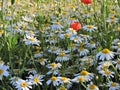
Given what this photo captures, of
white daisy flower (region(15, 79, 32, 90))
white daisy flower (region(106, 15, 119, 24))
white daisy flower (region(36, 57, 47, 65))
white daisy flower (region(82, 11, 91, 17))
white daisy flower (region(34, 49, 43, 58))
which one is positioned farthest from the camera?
white daisy flower (region(82, 11, 91, 17))

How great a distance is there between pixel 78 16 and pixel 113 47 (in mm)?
999

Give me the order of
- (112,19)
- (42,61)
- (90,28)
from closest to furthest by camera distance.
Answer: (42,61)
(90,28)
(112,19)

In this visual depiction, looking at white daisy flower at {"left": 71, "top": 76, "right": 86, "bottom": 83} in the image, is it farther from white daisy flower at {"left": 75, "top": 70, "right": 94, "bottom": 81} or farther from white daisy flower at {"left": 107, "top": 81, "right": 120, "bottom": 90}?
white daisy flower at {"left": 107, "top": 81, "right": 120, "bottom": 90}

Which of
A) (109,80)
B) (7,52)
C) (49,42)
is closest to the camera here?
(109,80)

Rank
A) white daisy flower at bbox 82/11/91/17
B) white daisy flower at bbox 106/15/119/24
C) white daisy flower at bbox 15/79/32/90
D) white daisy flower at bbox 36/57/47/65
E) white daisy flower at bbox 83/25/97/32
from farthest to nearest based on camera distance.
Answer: white daisy flower at bbox 82/11/91/17
white daisy flower at bbox 106/15/119/24
white daisy flower at bbox 83/25/97/32
white daisy flower at bbox 36/57/47/65
white daisy flower at bbox 15/79/32/90

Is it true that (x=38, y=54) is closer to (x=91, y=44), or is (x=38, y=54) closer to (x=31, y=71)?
(x=31, y=71)

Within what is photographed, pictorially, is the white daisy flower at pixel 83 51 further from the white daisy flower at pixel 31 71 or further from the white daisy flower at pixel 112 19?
the white daisy flower at pixel 112 19

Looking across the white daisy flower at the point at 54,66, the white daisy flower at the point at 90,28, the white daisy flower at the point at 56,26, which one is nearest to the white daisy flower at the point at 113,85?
the white daisy flower at the point at 54,66

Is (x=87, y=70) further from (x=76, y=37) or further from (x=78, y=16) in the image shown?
(x=78, y=16)

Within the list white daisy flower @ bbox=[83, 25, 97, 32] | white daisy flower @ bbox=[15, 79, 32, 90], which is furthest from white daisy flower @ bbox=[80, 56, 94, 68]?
white daisy flower @ bbox=[83, 25, 97, 32]

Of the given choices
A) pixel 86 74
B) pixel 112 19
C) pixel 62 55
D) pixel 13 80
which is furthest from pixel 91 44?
pixel 13 80

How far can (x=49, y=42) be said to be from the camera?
2.74 m

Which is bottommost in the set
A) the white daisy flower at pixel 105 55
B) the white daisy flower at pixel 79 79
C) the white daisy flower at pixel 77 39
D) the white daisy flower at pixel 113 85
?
the white daisy flower at pixel 113 85

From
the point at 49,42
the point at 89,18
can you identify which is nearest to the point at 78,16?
the point at 89,18
